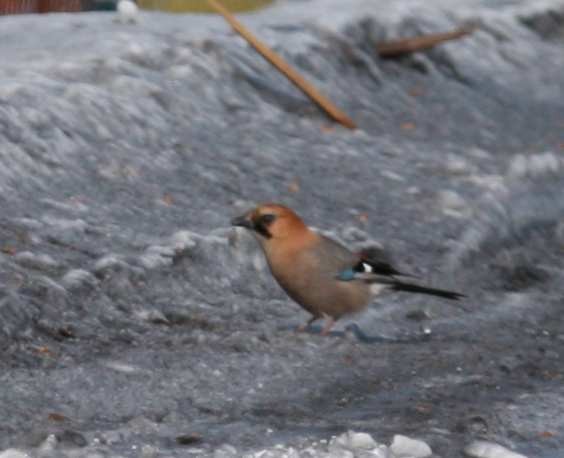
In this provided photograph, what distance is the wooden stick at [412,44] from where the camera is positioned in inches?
566

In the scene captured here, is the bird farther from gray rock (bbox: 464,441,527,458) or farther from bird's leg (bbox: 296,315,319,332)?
gray rock (bbox: 464,441,527,458)

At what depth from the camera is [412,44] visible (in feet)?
47.4

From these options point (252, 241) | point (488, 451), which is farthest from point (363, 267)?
point (488, 451)

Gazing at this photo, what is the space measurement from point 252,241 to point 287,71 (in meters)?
3.37

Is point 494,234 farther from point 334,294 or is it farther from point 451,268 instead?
point 334,294

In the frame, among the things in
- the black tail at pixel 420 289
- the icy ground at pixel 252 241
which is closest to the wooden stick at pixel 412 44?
the icy ground at pixel 252 241

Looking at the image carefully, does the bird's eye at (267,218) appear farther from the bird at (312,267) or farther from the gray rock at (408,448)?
the gray rock at (408,448)

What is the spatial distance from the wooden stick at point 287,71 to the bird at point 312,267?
13.5 ft

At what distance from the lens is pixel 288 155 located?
1163 centimetres

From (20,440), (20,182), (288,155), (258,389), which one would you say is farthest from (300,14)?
(20,440)

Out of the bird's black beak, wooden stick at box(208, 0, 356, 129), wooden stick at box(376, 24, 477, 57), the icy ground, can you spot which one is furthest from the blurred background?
the bird's black beak

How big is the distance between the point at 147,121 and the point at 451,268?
2.15 metres

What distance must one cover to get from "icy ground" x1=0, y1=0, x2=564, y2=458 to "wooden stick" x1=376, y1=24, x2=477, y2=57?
0.12 meters

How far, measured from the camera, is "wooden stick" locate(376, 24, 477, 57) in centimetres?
1438
